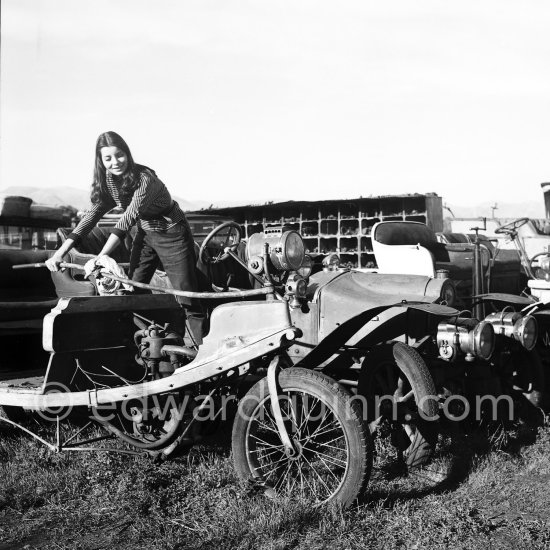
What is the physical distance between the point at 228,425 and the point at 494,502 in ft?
5.83

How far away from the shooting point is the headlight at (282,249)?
12.0 feet

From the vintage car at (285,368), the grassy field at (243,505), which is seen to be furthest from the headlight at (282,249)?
the grassy field at (243,505)

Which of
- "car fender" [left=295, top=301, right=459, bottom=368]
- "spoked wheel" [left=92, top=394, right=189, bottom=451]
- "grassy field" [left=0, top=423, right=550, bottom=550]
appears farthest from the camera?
"spoked wheel" [left=92, top=394, right=189, bottom=451]

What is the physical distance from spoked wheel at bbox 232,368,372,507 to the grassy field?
101 mm

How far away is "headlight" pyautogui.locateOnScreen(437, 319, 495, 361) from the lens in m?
3.48

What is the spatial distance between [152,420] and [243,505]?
822 mm

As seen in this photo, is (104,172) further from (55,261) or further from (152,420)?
(152,420)

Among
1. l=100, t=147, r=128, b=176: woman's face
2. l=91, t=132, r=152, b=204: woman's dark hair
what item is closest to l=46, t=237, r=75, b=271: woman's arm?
l=91, t=132, r=152, b=204: woman's dark hair

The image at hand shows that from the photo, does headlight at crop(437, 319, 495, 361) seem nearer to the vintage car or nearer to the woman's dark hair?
the vintage car

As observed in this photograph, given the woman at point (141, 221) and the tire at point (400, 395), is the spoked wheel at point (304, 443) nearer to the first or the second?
the tire at point (400, 395)

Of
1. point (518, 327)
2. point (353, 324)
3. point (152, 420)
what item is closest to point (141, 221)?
point (152, 420)

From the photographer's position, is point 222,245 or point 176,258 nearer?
point 176,258

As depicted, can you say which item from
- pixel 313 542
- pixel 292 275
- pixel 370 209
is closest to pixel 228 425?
pixel 292 275

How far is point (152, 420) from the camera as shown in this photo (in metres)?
3.59
